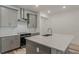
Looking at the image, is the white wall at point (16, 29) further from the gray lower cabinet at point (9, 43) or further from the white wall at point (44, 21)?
the white wall at point (44, 21)

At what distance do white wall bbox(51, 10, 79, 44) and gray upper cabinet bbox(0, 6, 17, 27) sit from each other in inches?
68.8

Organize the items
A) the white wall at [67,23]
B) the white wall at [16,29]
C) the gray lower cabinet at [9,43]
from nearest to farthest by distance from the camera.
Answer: the white wall at [67,23] < the gray lower cabinet at [9,43] < the white wall at [16,29]

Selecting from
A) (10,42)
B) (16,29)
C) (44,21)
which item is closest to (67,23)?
(44,21)

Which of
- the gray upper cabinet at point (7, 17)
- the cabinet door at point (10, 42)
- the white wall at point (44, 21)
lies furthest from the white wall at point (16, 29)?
the white wall at point (44, 21)

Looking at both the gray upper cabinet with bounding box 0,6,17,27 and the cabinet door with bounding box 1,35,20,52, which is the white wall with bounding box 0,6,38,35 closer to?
the gray upper cabinet with bounding box 0,6,17,27

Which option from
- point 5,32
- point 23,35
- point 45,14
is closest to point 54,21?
point 45,14

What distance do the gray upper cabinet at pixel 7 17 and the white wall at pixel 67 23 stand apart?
1749 mm

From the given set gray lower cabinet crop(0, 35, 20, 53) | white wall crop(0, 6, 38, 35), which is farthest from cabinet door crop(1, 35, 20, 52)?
white wall crop(0, 6, 38, 35)

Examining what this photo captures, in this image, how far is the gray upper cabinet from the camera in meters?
2.85

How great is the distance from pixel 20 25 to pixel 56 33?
7.32 feet

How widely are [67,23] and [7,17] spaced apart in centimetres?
229

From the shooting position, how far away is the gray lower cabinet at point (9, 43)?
9.05 ft

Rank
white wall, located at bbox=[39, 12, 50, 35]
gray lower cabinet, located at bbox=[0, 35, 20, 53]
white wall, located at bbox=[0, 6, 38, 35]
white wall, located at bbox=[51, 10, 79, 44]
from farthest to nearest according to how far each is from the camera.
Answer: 1. white wall, located at bbox=[0, 6, 38, 35]
2. gray lower cabinet, located at bbox=[0, 35, 20, 53]
3. white wall, located at bbox=[39, 12, 50, 35]
4. white wall, located at bbox=[51, 10, 79, 44]

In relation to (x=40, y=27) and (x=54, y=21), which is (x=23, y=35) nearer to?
(x=40, y=27)
